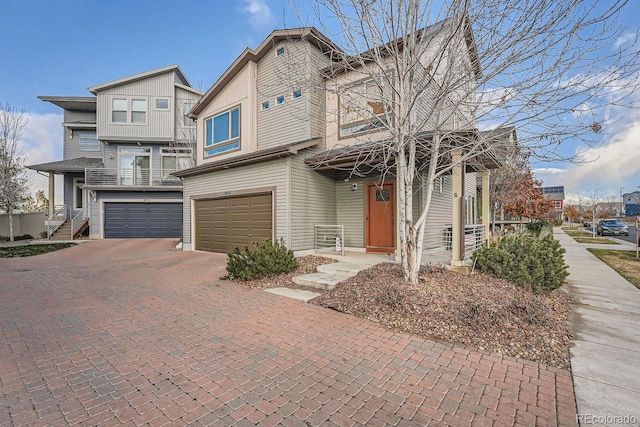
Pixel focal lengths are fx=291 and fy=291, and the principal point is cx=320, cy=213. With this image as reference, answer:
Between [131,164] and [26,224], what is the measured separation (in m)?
8.52

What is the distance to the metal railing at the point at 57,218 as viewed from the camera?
1833 cm

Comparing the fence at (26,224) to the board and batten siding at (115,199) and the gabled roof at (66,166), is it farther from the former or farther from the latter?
the board and batten siding at (115,199)

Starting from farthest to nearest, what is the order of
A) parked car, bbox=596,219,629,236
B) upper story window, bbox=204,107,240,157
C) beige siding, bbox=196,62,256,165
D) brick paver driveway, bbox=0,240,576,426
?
1. parked car, bbox=596,219,629,236
2. upper story window, bbox=204,107,240,157
3. beige siding, bbox=196,62,256,165
4. brick paver driveway, bbox=0,240,576,426

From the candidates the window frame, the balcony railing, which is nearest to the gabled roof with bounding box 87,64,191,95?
the balcony railing

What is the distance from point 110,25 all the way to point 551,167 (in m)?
16.6

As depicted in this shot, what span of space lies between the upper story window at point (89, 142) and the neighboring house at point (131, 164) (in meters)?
0.85

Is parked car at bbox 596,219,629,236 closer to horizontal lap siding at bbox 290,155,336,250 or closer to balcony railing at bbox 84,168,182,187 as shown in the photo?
horizontal lap siding at bbox 290,155,336,250

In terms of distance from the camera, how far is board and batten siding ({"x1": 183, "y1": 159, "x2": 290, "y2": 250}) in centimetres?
949

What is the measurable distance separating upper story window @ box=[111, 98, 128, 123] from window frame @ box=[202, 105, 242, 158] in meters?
9.52

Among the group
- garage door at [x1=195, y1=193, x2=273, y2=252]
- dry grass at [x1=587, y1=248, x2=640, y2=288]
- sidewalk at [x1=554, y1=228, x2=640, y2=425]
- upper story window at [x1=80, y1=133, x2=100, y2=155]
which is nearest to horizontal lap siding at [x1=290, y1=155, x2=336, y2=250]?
garage door at [x1=195, y1=193, x2=273, y2=252]

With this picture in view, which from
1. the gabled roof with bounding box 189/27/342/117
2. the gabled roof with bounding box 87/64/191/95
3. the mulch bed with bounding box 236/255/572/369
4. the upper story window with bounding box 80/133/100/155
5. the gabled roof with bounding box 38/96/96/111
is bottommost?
the mulch bed with bounding box 236/255/572/369

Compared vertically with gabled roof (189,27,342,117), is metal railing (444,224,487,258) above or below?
below

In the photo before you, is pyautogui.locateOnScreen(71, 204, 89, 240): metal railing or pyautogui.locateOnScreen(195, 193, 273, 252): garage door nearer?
pyautogui.locateOnScreen(195, 193, 273, 252): garage door

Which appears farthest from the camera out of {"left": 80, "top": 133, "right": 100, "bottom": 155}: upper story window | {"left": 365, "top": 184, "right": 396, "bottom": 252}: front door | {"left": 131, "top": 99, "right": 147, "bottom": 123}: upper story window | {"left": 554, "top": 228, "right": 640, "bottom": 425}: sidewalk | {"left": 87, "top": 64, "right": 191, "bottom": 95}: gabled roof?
{"left": 80, "top": 133, "right": 100, "bottom": 155}: upper story window
